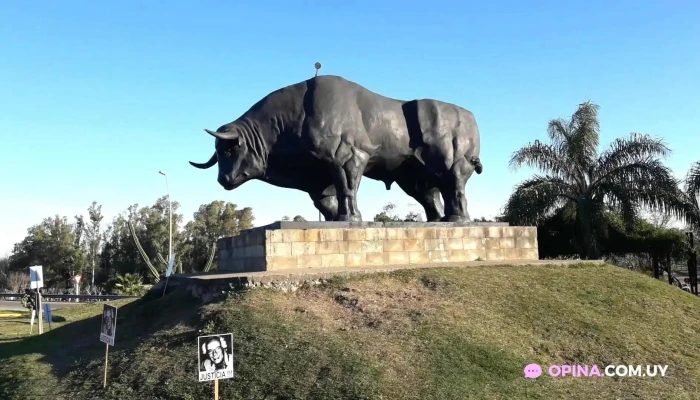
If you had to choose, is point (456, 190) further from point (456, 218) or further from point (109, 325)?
point (109, 325)

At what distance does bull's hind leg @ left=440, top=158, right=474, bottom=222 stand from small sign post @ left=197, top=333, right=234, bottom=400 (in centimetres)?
816

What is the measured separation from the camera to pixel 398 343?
7.25 metres

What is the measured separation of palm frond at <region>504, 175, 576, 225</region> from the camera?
18.9m

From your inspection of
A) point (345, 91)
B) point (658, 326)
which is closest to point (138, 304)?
point (345, 91)

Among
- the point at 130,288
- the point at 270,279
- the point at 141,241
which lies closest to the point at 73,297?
the point at 130,288

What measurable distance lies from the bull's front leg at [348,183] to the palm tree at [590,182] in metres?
8.94

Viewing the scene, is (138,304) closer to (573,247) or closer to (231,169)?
(231,169)

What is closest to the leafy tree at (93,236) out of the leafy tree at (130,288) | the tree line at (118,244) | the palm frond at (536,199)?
the tree line at (118,244)

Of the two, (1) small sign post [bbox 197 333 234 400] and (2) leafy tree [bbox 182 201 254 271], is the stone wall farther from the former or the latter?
(2) leafy tree [bbox 182 201 254 271]

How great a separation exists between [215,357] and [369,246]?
5.88m

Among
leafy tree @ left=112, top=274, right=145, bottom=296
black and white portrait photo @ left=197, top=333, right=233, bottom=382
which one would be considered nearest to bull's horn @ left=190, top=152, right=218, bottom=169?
black and white portrait photo @ left=197, top=333, right=233, bottom=382

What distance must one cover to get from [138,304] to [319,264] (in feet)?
13.1

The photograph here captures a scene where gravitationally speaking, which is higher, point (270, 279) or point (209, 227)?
point (209, 227)

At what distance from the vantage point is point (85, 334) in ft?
35.3
